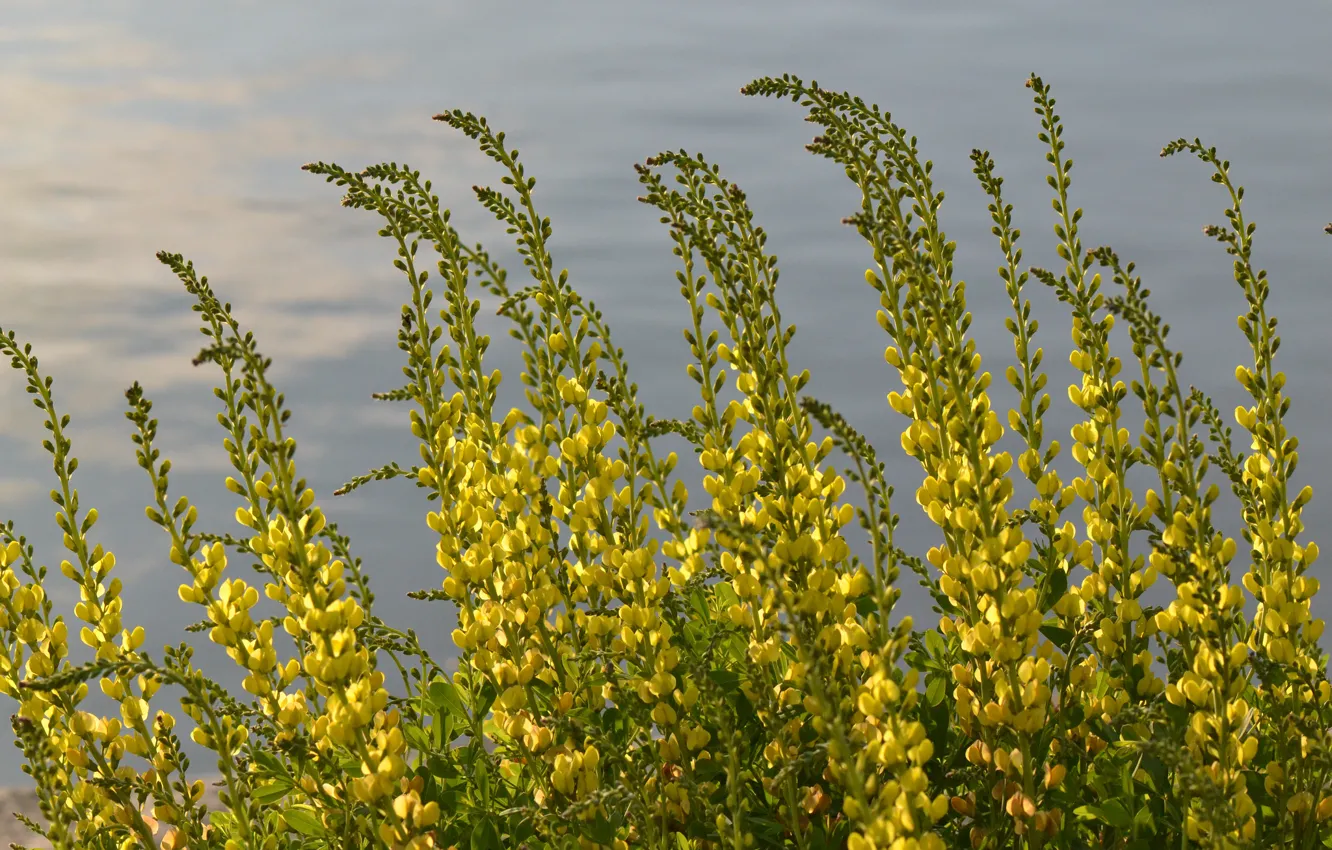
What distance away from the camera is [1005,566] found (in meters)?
3.69

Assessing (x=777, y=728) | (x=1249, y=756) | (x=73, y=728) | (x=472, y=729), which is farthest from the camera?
(x=472, y=729)

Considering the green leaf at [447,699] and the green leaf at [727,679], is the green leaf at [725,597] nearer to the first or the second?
the green leaf at [727,679]

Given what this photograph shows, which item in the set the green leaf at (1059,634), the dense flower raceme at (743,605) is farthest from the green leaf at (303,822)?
the green leaf at (1059,634)

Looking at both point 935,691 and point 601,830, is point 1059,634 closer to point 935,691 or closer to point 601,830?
point 935,691

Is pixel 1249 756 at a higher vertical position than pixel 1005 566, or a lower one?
lower

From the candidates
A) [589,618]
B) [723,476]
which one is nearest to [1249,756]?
[723,476]

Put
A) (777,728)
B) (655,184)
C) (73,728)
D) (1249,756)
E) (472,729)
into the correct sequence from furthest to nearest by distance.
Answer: (472,729), (73,728), (655,184), (1249,756), (777,728)

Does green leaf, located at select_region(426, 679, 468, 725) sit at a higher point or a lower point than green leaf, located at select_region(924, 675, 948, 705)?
lower

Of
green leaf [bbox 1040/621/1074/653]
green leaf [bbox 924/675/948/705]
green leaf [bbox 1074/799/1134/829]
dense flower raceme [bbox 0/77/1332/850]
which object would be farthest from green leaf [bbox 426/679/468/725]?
green leaf [bbox 1074/799/1134/829]

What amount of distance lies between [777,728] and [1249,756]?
1.27 metres

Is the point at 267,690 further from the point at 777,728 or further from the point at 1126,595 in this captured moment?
the point at 1126,595

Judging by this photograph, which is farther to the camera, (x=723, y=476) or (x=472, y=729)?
(x=472, y=729)

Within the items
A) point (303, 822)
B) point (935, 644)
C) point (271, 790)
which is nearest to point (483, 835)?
point (303, 822)

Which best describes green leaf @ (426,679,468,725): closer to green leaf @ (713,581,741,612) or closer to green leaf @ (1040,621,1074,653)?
green leaf @ (713,581,741,612)
